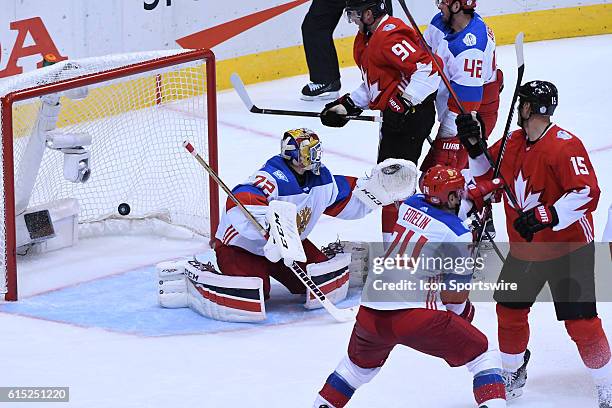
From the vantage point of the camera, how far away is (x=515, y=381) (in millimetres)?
4488

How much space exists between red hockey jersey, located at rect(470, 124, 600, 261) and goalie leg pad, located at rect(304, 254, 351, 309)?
3.23 feet

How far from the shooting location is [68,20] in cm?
773

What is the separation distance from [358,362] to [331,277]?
1313 millimetres

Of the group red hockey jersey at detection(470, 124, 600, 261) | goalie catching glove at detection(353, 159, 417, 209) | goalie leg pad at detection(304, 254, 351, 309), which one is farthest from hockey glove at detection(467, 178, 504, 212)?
goalie leg pad at detection(304, 254, 351, 309)

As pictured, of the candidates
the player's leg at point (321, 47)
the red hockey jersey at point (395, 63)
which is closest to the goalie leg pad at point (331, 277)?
the red hockey jersey at point (395, 63)

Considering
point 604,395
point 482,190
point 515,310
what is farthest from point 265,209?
point 604,395

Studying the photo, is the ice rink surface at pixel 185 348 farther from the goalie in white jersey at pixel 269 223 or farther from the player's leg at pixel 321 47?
the player's leg at pixel 321 47

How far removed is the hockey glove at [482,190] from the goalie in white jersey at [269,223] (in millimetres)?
521

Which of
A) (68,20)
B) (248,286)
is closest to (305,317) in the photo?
(248,286)

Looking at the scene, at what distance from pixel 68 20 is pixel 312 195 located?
2913 millimetres

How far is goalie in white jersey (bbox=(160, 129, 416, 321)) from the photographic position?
5184 millimetres

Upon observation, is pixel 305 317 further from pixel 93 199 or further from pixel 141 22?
pixel 141 22

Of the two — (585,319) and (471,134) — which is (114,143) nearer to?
(471,134)

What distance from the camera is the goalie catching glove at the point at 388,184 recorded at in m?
4.89
